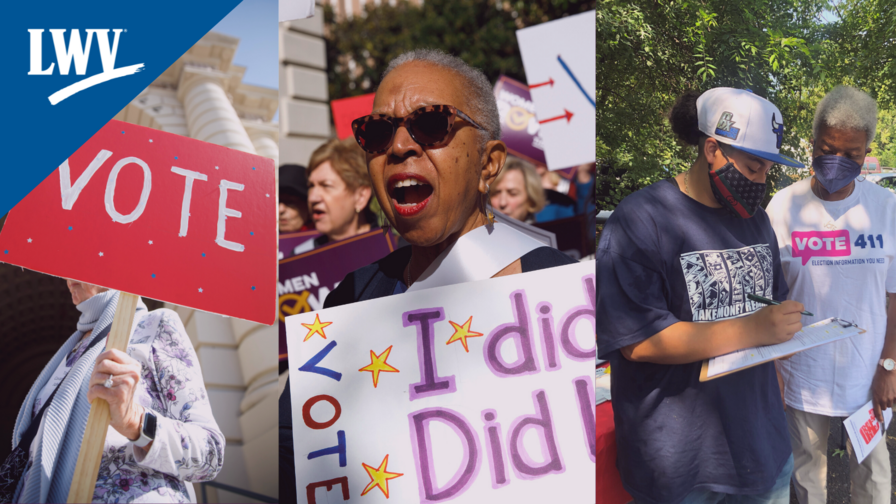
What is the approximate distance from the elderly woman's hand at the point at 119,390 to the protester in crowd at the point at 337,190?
2.11 m

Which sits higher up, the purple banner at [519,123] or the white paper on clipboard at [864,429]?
the purple banner at [519,123]

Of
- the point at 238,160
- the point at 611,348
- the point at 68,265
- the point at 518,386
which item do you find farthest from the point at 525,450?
the point at 68,265

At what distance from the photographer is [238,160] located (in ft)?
7.01

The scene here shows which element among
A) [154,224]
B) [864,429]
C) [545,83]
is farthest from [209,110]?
[864,429]

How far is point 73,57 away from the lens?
2.13 metres

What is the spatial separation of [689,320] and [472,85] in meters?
1.15

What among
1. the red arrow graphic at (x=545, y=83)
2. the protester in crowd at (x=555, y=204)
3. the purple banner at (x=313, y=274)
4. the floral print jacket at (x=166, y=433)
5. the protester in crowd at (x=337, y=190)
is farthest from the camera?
the protester in crowd at (x=555, y=204)

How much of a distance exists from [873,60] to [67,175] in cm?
305

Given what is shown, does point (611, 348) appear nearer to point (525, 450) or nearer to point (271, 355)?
point (525, 450)

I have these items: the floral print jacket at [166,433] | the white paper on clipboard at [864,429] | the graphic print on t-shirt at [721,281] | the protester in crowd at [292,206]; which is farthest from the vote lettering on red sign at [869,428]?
the protester in crowd at [292,206]

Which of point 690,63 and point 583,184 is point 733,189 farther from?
point 583,184

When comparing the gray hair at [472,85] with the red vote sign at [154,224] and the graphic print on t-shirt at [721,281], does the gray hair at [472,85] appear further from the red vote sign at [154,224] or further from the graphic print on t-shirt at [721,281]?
the graphic print on t-shirt at [721,281]

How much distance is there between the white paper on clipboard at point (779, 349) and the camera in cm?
201

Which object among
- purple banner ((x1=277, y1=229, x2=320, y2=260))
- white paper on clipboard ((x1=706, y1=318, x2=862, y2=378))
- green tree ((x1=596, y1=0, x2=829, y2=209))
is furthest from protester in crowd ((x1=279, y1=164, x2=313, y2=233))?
white paper on clipboard ((x1=706, y1=318, x2=862, y2=378))
